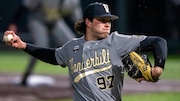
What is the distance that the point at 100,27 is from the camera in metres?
5.96

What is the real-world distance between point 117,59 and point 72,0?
17.8 ft

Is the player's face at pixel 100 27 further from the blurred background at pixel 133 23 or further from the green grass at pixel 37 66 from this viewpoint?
the blurred background at pixel 133 23

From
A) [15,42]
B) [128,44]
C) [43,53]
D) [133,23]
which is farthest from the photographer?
[133,23]

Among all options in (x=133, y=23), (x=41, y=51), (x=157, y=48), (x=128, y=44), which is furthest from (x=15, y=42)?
(x=133, y=23)

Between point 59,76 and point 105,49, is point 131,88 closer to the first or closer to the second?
point 59,76

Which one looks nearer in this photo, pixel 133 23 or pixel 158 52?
pixel 158 52

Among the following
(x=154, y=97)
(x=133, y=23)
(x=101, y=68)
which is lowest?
(x=133, y=23)

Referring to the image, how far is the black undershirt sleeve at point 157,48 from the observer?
18.7ft

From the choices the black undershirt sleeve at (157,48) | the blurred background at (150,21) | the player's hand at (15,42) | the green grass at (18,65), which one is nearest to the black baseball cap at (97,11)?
the black undershirt sleeve at (157,48)

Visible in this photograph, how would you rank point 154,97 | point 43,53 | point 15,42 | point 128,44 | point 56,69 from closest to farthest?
1. point 128,44
2. point 15,42
3. point 43,53
4. point 154,97
5. point 56,69

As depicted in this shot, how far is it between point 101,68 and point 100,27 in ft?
0.99

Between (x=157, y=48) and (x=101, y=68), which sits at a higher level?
(x=157, y=48)

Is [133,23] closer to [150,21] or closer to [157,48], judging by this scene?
[150,21]

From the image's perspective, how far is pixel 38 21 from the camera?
1166 cm
